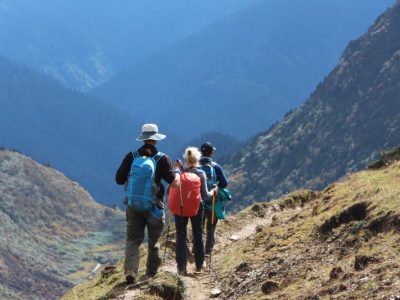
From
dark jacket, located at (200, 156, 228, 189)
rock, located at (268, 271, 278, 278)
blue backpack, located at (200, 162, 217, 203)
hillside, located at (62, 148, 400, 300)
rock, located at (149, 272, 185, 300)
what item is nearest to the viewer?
hillside, located at (62, 148, 400, 300)

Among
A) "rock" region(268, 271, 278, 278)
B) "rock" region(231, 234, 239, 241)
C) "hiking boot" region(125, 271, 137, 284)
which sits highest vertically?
"rock" region(231, 234, 239, 241)

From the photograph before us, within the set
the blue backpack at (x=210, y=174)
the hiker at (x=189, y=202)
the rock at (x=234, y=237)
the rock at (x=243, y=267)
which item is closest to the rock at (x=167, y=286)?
the rock at (x=243, y=267)

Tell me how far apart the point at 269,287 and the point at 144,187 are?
2995 millimetres

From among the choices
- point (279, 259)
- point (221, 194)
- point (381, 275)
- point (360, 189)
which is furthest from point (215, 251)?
point (381, 275)

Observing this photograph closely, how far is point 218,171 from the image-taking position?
58.0 feet

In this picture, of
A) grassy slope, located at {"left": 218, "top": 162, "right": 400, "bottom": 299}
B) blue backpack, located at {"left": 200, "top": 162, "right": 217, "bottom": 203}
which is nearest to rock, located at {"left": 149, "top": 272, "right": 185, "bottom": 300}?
grassy slope, located at {"left": 218, "top": 162, "right": 400, "bottom": 299}

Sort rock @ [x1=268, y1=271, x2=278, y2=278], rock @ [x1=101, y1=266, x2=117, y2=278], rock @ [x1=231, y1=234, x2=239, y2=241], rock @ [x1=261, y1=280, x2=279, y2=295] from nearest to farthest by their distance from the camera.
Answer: rock @ [x1=261, y1=280, x2=279, y2=295], rock @ [x1=268, y1=271, x2=278, y2=278], rock @ [x1=101, y1=266, x2=117, y2=278], rock @ [x1=231, y1=234, x2=239, y2=241]

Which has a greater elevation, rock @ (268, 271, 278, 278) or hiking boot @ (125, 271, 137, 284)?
hiking boot @ (125, 271, 137, 284)

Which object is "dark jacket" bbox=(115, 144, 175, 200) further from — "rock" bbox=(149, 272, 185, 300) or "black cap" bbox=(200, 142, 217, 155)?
"black cap" bbox=(200, 142, 217, 155)

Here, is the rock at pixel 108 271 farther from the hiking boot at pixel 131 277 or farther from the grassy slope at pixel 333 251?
the hiking boot at pixel 131 277

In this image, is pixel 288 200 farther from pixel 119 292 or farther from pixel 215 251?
pixel 119 292

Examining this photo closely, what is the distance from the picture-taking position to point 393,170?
18.8 metres

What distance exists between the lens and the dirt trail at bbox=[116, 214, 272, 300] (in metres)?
14.3

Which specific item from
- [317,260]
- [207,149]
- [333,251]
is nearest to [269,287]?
[317,260]
